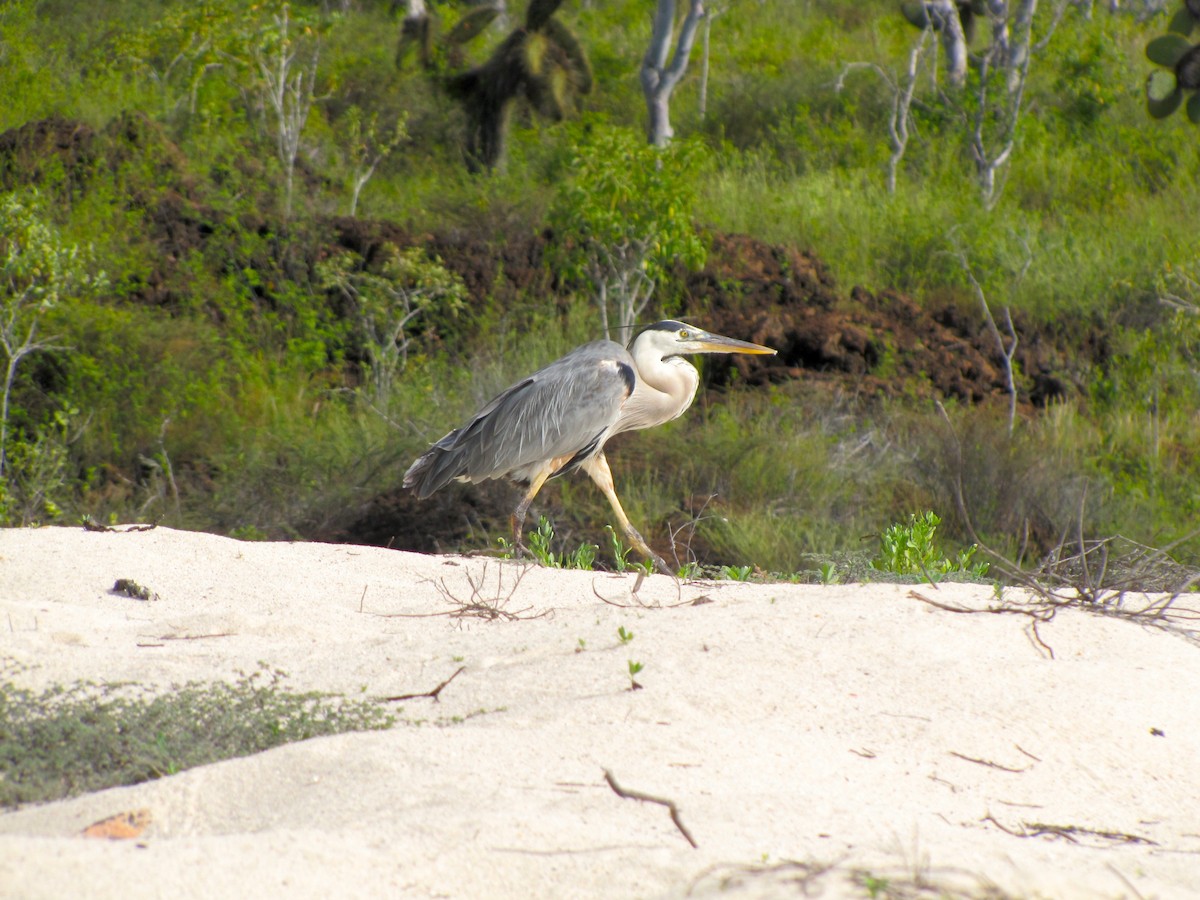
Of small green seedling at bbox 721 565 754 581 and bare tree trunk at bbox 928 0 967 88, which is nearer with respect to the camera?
small green seedling at bbox 721 565 754 581

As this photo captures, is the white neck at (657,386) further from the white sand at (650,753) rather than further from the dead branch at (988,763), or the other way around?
the dead branch at (988,763)

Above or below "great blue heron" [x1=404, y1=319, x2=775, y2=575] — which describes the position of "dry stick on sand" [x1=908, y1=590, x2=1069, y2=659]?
above

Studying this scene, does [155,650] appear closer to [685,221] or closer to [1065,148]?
[685,221]

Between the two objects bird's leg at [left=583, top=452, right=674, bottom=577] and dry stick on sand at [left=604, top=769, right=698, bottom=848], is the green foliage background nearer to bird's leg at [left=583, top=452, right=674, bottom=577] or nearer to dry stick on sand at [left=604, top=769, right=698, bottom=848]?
bird's leg at [left=583, top=452, right=674, bottom=577]

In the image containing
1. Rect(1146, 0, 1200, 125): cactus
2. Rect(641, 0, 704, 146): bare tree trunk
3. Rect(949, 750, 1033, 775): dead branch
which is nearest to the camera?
Rect(949, 750, 1033, 775): dead branch

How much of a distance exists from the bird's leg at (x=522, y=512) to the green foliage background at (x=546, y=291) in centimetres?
79

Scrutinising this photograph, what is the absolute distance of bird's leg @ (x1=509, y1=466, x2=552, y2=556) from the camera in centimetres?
612

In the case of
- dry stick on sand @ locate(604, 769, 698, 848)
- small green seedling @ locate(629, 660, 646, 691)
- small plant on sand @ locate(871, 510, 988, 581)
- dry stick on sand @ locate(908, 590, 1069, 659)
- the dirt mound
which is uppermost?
dry stick on sand @ locate(604, 769, 698, 848)

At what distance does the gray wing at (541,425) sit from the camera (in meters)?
6.50

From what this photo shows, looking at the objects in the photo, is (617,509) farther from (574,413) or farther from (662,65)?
(662,65)

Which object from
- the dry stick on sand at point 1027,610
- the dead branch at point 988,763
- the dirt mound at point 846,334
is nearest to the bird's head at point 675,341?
the dry stick on sand at point 1027,610

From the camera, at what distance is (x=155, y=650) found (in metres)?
3.71

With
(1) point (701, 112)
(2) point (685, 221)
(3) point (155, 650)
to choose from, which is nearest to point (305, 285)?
(2) point (685, 221)

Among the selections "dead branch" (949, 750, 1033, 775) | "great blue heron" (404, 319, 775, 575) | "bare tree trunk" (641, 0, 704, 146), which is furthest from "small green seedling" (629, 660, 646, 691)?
"bare tree trunk" (641, 0, 704, 146)
